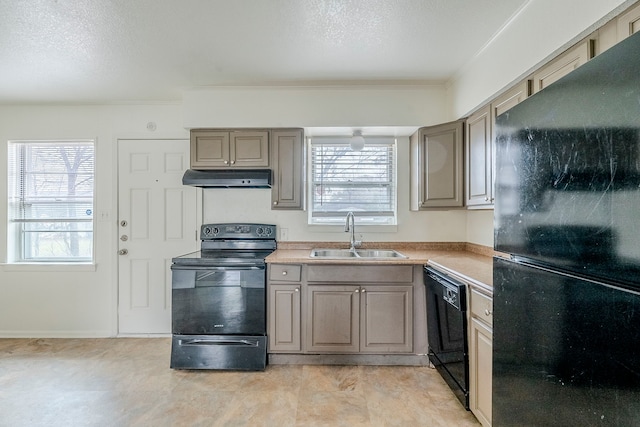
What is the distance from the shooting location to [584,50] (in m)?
1.42

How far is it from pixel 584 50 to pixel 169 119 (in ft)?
10.8

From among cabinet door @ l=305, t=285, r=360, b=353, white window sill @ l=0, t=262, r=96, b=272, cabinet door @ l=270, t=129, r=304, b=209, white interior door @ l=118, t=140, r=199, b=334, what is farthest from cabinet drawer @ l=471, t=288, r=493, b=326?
white window sill @ l=0, t=262, r=96, b=272

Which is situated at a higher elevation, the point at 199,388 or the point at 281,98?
the point at 281,98

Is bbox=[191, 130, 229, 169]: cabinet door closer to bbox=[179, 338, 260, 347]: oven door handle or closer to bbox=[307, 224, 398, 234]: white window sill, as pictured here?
bbox=[307, 224, 398, 234]: white window sill

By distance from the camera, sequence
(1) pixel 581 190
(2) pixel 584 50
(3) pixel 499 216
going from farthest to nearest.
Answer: (2) pixel 584 50 → (3) pixel 499 216 → (1) pixel 581 190

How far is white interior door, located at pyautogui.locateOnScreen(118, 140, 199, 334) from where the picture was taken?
3.27 m

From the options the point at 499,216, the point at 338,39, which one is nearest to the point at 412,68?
the point at 338,39

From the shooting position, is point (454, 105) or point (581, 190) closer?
point (581, 190)

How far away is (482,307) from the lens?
1.76m

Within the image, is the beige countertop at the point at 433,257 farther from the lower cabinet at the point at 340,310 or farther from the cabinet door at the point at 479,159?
the cabinet door at the point at 479,159

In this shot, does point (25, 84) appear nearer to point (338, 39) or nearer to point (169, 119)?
point (169, 119)

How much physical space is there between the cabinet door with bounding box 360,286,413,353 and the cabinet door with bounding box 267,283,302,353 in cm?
54

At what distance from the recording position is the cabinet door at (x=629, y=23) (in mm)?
1186

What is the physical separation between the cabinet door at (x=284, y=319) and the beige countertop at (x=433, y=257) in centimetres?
26
